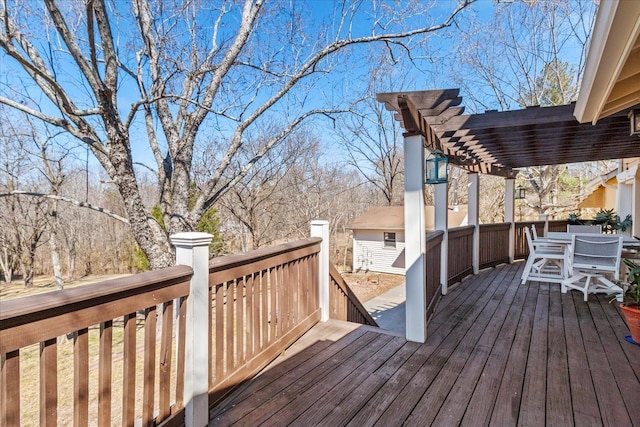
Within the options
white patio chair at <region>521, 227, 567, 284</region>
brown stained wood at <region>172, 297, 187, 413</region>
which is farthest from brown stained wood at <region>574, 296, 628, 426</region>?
brown stained wood at <region>172, 297, 187, 413</region>

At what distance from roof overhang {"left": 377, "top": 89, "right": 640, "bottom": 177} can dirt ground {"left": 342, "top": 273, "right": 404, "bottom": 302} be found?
7.43 metres

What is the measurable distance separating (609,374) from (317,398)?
2272 millimetres

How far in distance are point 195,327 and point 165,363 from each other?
0.78ft

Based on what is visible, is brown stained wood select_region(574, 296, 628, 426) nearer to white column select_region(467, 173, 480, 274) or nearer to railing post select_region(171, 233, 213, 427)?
railing post select_region(171, 233, 213, 427)

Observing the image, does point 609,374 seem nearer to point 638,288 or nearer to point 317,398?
point 638,288

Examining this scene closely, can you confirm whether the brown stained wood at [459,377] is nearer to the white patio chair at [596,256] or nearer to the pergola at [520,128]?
the pergola at [520,128]

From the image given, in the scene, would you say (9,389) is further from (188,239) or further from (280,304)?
(280,304)

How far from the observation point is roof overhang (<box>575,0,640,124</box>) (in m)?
1.60

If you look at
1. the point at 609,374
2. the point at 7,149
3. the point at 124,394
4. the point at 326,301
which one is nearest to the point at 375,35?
the point at 326,301

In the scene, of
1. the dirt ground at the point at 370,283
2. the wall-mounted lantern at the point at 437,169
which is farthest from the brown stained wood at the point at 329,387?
the dirt ground at the point at 370,283

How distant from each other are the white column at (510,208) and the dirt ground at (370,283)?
208 inches

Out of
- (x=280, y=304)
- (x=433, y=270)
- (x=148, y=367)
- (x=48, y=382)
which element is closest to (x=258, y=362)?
(x=280, y=304)

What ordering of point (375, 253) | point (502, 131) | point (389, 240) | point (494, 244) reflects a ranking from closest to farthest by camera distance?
point (502, 131)
point (494, 244)
point (389, 240)
point (375, 253)

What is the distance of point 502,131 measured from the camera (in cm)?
390
